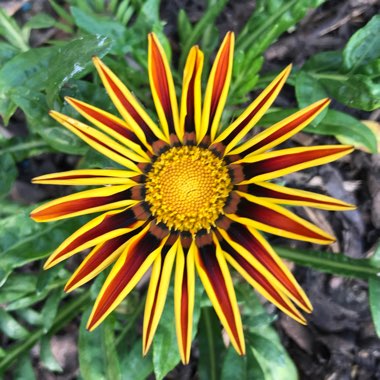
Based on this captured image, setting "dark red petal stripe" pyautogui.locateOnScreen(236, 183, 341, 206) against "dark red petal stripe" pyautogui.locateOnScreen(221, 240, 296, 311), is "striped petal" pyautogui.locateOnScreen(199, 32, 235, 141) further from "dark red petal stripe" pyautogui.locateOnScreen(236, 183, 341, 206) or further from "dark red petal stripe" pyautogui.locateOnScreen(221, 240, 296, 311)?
"dark red petal stripe" pyautogui.locateOnScreen(221, 240, 296, 311)

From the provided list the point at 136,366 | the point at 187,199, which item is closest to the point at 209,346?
the point at 136,366

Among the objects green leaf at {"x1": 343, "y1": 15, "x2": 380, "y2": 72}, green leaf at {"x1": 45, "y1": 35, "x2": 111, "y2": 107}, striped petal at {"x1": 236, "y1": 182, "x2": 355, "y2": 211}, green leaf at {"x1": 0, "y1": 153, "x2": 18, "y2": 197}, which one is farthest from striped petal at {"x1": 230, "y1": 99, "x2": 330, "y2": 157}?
green leaf at {"x1": 0, "y1": 153, "x2": 18, "y2": 197}

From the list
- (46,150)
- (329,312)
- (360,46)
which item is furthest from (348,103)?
(46,150)

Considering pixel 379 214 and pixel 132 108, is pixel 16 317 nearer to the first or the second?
pixel 132 108

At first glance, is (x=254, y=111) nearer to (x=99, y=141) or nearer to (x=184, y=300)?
(x=99, y=141)

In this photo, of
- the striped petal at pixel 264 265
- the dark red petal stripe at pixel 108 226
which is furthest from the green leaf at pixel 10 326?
the striped petal at pixel 264 265
